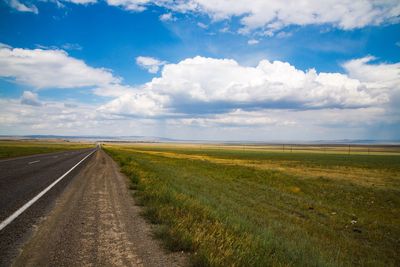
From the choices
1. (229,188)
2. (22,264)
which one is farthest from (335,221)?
(22,264)

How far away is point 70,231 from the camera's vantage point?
576 cm

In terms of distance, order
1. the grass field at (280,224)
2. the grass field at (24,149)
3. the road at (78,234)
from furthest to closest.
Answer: the grass field at (24,149) < the grass field at (280,224) < the road at (78,234)

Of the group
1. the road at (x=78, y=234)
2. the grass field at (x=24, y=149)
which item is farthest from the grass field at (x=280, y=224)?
the grass field at (x=24, y=149)

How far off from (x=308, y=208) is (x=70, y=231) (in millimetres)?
11231

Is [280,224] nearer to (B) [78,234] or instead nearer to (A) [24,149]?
(B) [78,234]

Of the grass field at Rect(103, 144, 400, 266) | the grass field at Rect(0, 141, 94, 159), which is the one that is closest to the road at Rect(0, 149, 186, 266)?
the grass field at Rect(103, 144, 400, 266)

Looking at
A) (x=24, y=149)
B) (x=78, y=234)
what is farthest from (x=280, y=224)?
(x=24, y=149)

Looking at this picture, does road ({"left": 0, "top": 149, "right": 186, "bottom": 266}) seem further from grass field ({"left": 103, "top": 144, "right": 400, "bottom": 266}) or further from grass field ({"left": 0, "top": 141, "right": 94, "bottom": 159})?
grass field ({"left": 0, "top": 141, "right": 94, "bottom": 159})

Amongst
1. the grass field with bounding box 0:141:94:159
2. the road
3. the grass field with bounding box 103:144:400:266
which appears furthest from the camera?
the grass field with bounding box 0:141:94:159

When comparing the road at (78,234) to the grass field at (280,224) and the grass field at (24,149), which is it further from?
the grass field at (24,149)

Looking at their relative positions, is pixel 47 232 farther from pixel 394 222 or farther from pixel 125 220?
pixel 394 222

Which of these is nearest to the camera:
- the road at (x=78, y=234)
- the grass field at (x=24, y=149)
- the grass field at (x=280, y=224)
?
the road at (x=78, y=234)

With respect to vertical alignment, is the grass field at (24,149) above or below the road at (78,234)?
below

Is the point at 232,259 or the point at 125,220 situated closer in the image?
the point at 232,259
